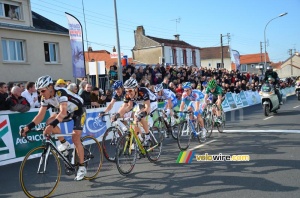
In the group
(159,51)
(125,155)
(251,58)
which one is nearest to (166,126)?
(125,155)

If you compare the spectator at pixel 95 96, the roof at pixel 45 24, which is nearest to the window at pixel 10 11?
the roof at pixel 45 24

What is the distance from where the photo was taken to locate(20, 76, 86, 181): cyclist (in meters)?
5.02

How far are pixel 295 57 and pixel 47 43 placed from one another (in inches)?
4105

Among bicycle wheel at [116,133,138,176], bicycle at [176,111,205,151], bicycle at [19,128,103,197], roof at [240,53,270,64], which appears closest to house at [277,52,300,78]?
roof at [240,53,270,64]

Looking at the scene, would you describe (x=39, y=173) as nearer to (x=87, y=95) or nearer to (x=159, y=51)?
(x=87, y=95)

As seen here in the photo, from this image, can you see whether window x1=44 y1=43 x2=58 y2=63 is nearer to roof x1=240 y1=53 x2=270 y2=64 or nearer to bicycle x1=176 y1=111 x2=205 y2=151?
bicycle x1=176 y1=111 x2=205 y2=151

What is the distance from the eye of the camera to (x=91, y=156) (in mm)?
5988

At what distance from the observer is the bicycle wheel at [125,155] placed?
594cm

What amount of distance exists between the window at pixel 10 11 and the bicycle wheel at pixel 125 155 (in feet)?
62.3

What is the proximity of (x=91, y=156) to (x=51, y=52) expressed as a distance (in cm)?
1985

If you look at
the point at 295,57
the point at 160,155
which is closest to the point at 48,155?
the point at 160,155

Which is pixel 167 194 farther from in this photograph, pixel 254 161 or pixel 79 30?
pixel 79 30

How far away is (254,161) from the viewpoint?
6.69 metres

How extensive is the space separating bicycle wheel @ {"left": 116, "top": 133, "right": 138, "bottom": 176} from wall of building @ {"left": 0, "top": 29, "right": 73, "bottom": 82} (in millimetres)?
16755
